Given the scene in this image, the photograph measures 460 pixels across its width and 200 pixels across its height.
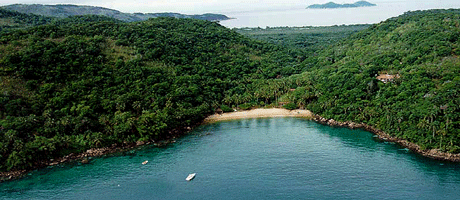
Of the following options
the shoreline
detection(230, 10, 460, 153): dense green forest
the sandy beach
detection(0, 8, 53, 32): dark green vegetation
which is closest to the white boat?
the shoreline

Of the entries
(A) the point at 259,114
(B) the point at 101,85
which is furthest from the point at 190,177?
(B) the point at 101,85

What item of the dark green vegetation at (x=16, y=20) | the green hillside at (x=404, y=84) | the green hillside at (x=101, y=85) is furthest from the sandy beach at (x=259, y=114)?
the dark green vegetation at (x=16, y=20)

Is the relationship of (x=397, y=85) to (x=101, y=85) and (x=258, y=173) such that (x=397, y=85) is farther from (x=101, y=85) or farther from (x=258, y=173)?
(x=101, y=85)

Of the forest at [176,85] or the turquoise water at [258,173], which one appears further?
the forest at [176,85]

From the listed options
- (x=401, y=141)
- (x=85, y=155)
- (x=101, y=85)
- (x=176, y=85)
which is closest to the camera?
(x=401, y=141)

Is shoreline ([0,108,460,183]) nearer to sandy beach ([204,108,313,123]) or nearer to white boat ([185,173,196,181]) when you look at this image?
sandy beach ([204,108,313,123])

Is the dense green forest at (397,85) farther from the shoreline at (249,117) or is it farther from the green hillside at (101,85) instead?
the green hillside at (101,85)
